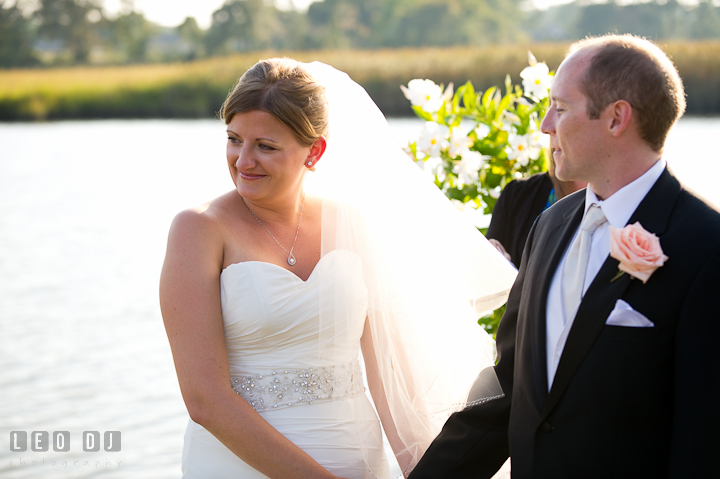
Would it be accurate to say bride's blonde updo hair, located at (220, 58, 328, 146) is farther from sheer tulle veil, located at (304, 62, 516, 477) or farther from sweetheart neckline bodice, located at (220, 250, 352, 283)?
sweetheart neckline bodice, located at (220, 250, 352, 283)

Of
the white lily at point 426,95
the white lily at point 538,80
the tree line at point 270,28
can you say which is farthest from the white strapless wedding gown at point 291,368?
the tree line at point 270,28

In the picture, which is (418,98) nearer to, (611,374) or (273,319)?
(273,319)

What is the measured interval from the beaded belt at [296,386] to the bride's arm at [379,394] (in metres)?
0.06

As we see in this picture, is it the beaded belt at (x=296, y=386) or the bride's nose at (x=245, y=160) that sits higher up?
the bride's nose at (x=245, y=160)

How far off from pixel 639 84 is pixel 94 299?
24.9 ft

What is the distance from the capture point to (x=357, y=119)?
230 centimetres

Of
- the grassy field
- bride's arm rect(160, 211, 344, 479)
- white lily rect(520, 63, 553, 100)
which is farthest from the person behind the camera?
the grassy field

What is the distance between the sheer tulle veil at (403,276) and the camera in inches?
85.5

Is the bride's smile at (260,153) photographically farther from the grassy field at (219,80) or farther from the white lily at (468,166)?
the grassy field at (219,80)

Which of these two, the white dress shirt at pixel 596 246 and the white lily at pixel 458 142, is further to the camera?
the white lily at pixel 458 142

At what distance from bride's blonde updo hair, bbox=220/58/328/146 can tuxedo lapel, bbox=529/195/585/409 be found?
2.70 ft

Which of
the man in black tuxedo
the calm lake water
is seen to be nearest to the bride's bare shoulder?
the man in black tuxedo

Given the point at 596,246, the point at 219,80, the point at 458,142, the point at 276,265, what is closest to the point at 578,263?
the point at 596,246

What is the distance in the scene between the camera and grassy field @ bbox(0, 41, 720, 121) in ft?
48.6
